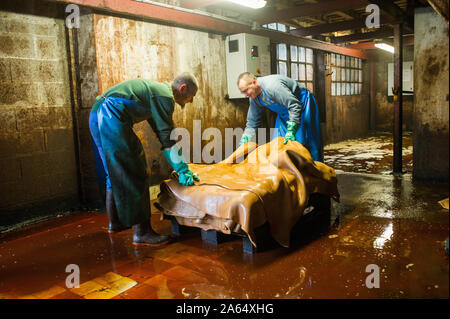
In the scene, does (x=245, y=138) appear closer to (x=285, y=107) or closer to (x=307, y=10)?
(x=285, y=107)

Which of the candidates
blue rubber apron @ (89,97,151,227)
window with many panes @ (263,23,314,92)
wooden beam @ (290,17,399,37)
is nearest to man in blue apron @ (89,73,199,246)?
blue rubber apron @ (89,97,151,227)

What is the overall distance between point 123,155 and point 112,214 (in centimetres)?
79

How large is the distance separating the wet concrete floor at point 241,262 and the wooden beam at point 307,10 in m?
3.74

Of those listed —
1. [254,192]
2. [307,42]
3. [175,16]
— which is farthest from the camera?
[307,42]

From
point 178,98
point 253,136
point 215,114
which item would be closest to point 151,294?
point 178,98

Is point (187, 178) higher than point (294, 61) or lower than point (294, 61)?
lower

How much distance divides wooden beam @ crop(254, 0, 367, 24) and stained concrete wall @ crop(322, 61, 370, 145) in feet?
13.9

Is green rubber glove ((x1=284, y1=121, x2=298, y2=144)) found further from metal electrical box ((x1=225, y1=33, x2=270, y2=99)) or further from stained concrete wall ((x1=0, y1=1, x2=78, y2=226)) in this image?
stained concrete wall ((x1=0, y1=1, x2=78, y2=226))

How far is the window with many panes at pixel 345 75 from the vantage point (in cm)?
1134

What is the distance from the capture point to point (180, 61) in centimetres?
577

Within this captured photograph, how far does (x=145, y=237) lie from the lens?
3.56 meters

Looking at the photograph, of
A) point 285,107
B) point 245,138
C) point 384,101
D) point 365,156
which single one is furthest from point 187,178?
point 384,101

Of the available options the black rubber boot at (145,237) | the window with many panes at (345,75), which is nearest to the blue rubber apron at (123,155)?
the black rubber boot at (145,237)

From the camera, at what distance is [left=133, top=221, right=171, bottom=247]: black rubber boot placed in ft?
11.6
